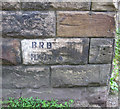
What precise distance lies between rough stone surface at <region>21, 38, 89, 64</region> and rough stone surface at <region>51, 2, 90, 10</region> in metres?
0.43

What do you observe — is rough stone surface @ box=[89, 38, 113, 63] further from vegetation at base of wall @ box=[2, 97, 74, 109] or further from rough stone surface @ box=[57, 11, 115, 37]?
vegetation at base of wall @ box=[2, 97, 74, 109]

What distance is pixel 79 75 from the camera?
2.35 metres

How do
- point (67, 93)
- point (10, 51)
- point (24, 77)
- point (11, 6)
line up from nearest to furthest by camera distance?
point (11, 6) < point (10, 51) < point (24, 77) < point (67, 93)

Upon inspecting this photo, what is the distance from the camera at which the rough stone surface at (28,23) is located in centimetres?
209

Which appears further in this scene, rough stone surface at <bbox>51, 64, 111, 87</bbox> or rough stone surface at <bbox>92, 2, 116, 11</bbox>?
rough stone surface at <bbox>51, 64, 111, 87</bbox>

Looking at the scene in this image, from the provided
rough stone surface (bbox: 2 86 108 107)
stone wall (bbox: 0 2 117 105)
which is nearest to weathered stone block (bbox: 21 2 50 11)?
stone wall (bbox: 0 2 117 105)

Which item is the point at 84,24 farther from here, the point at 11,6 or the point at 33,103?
the point at 33,103

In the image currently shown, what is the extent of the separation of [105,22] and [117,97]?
1.31 meters

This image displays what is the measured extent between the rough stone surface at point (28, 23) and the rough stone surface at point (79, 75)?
576 mm

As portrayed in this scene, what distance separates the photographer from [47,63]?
2.28 meters

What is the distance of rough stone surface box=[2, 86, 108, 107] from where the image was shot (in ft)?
7.90

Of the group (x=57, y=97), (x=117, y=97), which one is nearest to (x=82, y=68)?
(x=57, y=97)

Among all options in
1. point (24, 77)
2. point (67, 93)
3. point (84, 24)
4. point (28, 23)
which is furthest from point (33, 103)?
point (84, 24)

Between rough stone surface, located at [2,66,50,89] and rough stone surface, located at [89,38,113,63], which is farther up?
rough stone surface, located at [89,38,113,63]
